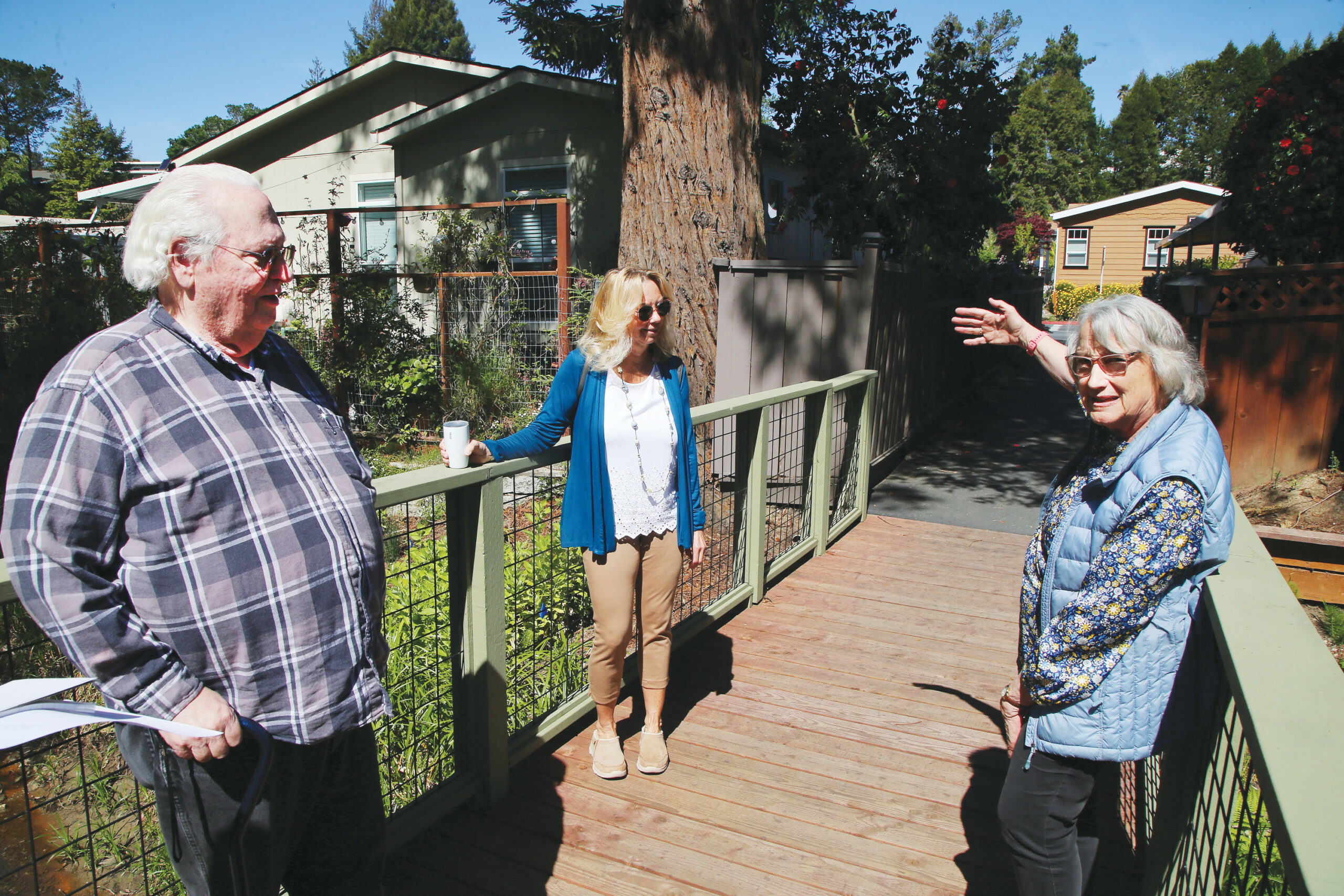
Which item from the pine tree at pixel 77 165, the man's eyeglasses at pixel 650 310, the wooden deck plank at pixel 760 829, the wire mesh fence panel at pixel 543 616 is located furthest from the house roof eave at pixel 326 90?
the pine tree at pixel 77 165

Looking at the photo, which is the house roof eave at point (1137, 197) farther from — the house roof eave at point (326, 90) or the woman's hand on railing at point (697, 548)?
the woman's hand on railing at point (697, 548)

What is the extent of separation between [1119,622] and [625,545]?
150cm

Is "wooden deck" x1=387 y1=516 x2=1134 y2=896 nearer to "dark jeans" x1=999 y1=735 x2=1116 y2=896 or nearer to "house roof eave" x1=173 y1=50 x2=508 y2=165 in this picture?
"dark jeans" x1=999 y1=735 x2=1116 y2=896

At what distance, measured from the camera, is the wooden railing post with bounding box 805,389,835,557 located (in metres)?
5.35

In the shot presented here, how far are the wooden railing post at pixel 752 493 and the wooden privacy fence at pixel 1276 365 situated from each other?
374cm

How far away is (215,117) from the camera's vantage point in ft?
229

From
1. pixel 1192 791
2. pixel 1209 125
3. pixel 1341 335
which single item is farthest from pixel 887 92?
pixel 1209 125

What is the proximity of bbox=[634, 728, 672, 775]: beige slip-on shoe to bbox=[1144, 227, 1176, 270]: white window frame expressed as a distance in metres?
34.7

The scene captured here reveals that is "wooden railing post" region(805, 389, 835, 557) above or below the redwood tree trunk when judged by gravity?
below

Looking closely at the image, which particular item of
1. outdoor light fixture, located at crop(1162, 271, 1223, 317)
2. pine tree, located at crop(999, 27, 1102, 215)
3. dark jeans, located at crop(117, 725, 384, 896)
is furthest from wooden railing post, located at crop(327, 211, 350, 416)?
pine tree, located at crop(999, 27, 1102, 215)

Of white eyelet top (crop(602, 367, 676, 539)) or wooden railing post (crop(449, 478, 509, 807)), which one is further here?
white eyelet top (crop(602, 367, 676, 539))

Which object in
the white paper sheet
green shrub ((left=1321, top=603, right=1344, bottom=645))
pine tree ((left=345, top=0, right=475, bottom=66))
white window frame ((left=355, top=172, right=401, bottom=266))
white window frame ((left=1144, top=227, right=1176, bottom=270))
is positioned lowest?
green shrub ((left=1321, top=603, right=1344, bottom=645))

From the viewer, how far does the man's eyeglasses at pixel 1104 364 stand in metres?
1.86

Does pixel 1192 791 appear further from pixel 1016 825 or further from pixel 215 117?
pixel 215 117
